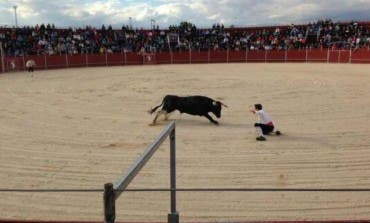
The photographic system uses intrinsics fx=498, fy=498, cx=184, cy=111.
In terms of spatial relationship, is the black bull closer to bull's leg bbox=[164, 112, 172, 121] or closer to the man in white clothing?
bull's leg bbox=[164, 112, 172, 121]

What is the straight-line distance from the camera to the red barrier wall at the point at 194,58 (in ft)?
103

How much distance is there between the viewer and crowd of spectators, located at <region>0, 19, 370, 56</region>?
113ft

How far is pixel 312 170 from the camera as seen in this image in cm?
762

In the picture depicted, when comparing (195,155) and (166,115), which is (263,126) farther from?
(166,115)

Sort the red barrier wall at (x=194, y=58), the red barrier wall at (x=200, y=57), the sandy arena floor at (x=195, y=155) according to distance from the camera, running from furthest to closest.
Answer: the red barrier wall at (x=200, y=57), the red barrier wall at (x=194, y=58), the sandy arena floor at (x=195, y=155)

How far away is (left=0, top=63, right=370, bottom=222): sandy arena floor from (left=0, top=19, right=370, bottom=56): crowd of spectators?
18.3 m

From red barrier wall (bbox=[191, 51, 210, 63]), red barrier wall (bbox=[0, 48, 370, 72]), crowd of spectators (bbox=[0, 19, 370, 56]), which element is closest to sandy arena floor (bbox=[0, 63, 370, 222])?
red barrier wall (bbox=[0, 48, 370, 72])

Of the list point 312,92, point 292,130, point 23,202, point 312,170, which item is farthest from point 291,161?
point 312,92

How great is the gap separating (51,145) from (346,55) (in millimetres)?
25793

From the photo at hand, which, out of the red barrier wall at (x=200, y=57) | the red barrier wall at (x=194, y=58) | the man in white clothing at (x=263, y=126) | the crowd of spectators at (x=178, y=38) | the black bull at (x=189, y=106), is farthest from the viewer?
the red barrier wall at (x=200, y=57)

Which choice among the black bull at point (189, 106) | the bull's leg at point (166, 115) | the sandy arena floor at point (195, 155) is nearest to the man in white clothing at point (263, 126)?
the sandy arena floor at point (195, 155)

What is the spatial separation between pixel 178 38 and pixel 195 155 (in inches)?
1267

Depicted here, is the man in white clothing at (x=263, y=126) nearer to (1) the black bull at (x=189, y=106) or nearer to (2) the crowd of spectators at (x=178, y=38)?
(1) the black bull at (x=189, y=106)

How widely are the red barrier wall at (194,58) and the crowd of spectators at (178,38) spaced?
1255mm
